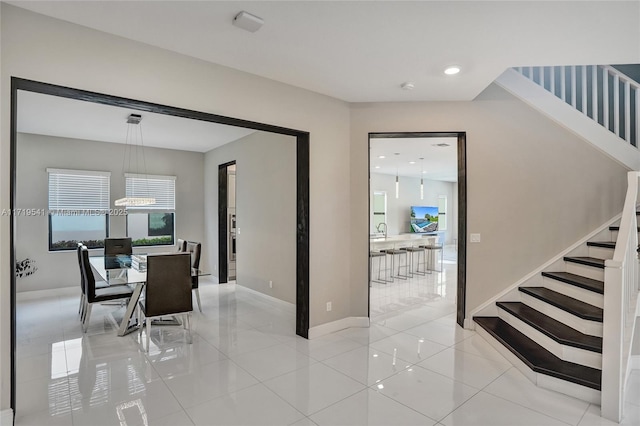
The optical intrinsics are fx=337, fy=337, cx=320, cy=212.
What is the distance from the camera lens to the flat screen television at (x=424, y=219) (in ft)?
40.9

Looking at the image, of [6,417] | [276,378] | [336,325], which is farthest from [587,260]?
[6,417]

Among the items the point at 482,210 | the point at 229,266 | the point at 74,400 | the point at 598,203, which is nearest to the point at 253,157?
the point at 229,266

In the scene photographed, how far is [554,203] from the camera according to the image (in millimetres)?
3992

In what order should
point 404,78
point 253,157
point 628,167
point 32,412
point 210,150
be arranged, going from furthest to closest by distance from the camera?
point 210,150, point 253,157, point 628,167, point 404,78, point 32,412

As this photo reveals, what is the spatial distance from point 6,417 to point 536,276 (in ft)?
16.4

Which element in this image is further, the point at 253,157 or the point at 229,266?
the point at 229,266

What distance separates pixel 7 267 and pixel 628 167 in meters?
5.89

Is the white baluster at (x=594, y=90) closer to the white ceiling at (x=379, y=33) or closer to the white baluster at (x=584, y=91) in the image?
the white baluster at (x=584, y=91)

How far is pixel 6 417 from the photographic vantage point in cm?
219

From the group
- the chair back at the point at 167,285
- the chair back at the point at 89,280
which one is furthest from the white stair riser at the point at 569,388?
the chair back at the point at 89,280

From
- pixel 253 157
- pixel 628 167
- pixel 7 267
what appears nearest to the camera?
pixel 7 267

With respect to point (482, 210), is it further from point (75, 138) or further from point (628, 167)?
point (75, 138)

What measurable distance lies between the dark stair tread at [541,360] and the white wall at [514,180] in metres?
0.62

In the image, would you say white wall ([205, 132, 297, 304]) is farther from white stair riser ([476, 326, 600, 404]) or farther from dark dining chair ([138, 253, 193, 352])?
white stair riser ([476, 326, 600, 404])
